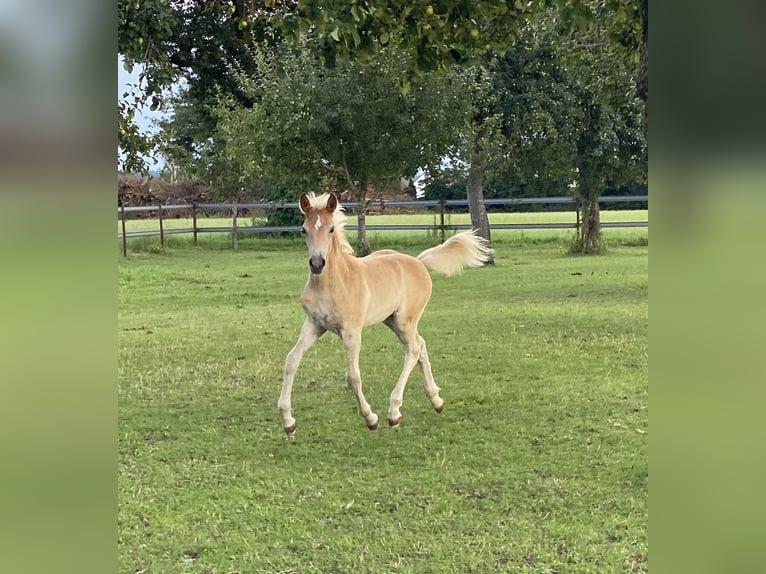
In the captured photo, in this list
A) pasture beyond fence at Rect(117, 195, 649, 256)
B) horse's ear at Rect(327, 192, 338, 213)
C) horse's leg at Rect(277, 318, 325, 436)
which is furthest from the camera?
pasture beyond fence at Rect(117, 195, 649, 256)

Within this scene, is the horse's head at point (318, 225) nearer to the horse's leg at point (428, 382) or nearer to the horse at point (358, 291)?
the horse at point (358, 291)

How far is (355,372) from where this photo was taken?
10.7 feet

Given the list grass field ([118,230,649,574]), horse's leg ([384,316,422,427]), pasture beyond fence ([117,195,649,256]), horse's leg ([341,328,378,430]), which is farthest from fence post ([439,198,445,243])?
horse's leg ([341,328,378,430])

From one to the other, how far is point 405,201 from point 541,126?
1.01 metres

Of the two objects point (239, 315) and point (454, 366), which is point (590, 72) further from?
point (239, 315)

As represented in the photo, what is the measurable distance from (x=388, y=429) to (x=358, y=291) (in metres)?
0.71

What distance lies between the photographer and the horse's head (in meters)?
2.94

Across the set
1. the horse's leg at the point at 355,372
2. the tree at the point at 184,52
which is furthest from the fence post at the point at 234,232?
the horse's leg at the point at 355,372

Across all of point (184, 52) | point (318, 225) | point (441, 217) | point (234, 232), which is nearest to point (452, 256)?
point (441, 217)

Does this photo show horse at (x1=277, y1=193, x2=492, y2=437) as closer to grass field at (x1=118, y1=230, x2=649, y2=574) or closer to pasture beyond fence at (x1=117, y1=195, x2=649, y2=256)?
grass field at (x1=118, y1=230, x2=649, y2=574)

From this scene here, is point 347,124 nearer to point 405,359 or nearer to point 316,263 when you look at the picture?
point 316,263

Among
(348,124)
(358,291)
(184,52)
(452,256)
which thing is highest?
(184,52)
